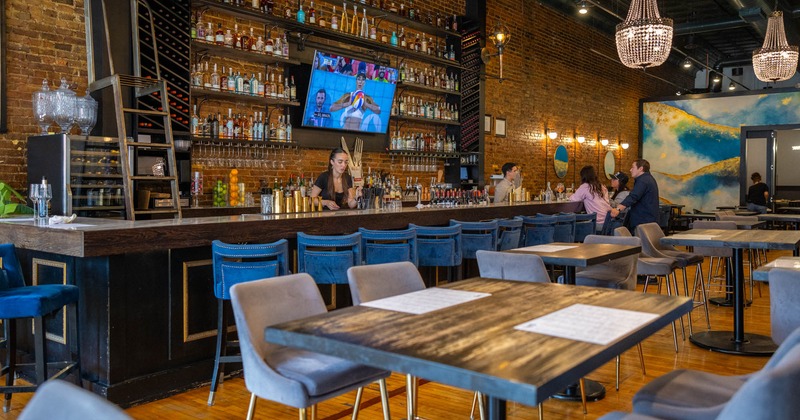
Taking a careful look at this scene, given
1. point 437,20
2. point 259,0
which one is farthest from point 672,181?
point 259,0

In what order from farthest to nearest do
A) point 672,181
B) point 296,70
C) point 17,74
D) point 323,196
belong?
point 672,181
point 296,70
point 323,196
point 17,74

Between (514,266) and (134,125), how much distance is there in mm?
3980

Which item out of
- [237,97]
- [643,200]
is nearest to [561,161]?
[643,200]

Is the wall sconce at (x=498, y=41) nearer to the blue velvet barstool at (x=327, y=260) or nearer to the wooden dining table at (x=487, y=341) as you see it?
the blue velvet barstool at (x=327, y=260)

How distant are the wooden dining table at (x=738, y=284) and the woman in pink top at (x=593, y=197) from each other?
2.20 meters

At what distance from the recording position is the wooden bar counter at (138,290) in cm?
364

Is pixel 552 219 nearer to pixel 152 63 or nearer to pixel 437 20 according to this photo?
pixel 152 63

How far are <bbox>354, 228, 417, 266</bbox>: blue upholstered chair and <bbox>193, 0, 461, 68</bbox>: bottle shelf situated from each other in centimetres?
325

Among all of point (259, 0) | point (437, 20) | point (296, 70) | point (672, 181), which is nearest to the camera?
point (259, 0)

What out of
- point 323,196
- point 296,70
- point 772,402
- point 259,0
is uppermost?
point 259,0

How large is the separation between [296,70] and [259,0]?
0.89m

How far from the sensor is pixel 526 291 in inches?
106

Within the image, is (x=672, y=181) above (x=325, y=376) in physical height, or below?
above

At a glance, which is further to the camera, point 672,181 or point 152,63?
point 672,181
